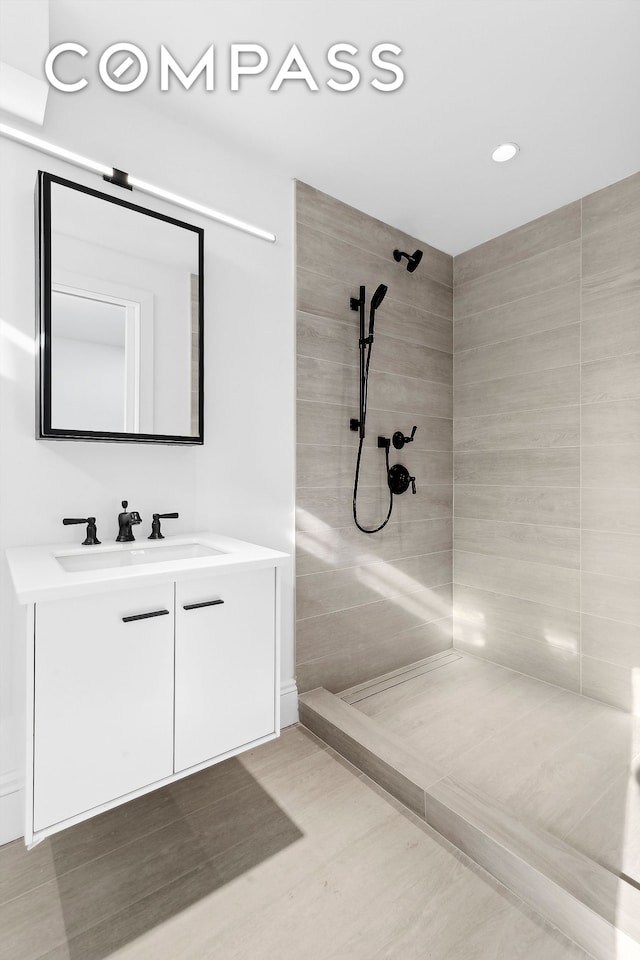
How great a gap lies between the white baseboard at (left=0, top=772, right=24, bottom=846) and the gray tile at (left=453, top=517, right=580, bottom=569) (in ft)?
7.68

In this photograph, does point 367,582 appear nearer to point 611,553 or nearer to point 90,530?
point 611,553

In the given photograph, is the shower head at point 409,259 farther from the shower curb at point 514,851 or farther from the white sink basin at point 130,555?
the shower curb at point 514,851

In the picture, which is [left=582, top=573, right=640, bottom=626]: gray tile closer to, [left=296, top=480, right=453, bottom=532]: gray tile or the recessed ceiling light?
[left=296, top=480, right=453, bottom=532]: gray tile

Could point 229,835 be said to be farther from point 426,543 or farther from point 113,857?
point 426,543

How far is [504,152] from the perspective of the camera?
2.02m

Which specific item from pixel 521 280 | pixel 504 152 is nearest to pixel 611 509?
pixel 521 280

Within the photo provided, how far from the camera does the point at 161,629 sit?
3.98 feet

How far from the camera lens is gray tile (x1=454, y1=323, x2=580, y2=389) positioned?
7.80 ft

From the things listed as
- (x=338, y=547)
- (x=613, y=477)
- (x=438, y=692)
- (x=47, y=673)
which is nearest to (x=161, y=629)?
(x=47, y=673)

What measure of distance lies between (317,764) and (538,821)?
78 centimetres

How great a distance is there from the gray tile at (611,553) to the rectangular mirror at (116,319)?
74.7 inches

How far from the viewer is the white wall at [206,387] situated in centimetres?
148

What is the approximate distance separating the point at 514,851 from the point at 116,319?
202 cm

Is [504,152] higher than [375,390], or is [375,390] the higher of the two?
[504,152]
